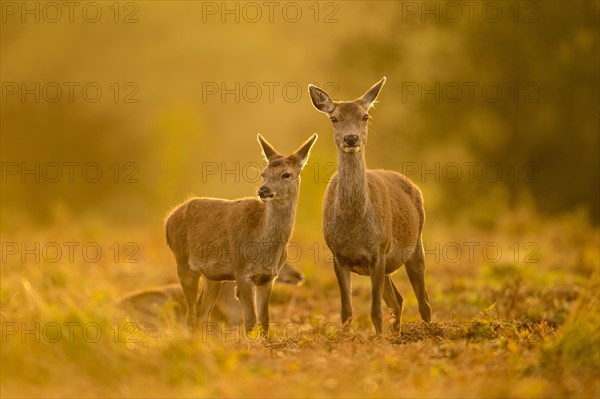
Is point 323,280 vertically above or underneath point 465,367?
underneath

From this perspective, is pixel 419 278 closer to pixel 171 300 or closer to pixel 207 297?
pixel 207 297

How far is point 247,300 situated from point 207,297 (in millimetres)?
1451

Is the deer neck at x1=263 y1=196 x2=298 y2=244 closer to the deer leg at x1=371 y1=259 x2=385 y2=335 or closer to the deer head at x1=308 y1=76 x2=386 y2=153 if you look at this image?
the deer head at x1=308 y1=76 x2=386 y2=153

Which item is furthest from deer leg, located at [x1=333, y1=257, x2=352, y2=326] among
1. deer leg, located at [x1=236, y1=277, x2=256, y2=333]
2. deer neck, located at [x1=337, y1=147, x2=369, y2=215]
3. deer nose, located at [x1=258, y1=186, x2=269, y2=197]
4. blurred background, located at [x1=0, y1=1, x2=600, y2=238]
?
Answer: blurred background, located at [x1=0, y1=1, x2=600, y2=238]

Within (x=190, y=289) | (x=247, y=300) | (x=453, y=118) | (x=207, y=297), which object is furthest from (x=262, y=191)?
(x=453, y=118)

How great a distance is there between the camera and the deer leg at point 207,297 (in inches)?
556

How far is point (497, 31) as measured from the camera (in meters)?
33.9

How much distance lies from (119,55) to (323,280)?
2069 inches

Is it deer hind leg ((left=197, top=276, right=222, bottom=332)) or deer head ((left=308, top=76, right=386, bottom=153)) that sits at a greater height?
deer head ((left=308, top=76, right=386, bottom=153))

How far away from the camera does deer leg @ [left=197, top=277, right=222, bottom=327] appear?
1412cm

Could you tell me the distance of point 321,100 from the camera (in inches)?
512

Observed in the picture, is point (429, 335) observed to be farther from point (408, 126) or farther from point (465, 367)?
point (408, 126)

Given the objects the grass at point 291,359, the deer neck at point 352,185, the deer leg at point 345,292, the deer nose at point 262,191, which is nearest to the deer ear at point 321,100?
the deer neck at point 352,185

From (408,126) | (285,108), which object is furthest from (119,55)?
(408,126)
